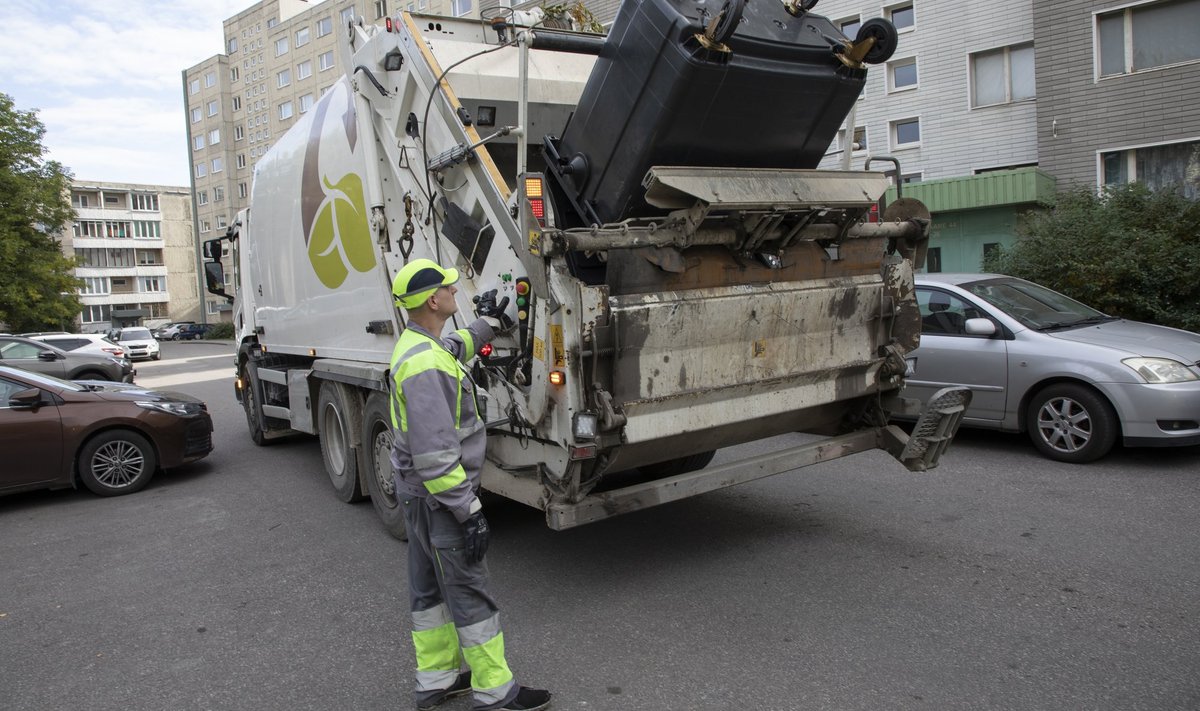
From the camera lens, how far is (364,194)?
5.82 meters

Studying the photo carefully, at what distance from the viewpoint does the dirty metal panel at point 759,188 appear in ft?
12.7

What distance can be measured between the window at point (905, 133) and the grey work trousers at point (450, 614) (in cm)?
2120

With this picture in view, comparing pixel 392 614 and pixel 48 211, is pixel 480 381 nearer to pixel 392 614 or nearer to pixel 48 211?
pixel 392 614

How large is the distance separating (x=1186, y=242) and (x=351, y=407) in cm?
1070

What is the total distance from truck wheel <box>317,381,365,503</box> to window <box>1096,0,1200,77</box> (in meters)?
17.6

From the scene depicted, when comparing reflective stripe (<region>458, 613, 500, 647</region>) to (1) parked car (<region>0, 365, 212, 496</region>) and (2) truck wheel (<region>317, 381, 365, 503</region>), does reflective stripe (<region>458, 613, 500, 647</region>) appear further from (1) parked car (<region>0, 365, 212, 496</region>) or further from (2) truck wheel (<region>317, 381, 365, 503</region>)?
(1) parked car (<region>0, 365, 212, 496</region>)

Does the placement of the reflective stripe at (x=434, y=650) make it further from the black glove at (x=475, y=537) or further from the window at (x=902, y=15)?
the window at (x=902, y=15)

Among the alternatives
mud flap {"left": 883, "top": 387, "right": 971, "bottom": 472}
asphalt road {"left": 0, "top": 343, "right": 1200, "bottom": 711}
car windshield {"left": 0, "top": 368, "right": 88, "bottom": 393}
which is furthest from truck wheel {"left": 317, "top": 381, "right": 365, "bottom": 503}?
mud flap {"left": 883, "top": 387, "right": 971, "bottom": 472}

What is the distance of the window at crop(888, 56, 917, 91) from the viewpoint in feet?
70.2

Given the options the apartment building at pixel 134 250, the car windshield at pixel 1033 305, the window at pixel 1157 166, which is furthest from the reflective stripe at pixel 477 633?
the apartment building at pixel 134 250

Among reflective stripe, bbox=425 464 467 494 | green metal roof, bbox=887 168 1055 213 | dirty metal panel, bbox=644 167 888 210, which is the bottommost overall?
reflective stripe, bbox=425 464 467 494

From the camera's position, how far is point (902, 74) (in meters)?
21.7

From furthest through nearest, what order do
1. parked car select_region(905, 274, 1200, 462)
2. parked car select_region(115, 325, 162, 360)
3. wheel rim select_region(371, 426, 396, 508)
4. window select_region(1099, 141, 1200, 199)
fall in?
1. parked car select_region(115, 325, 162, 360)
2. window select_region(1099, 141, 1200, 199)
3. parked car select_region(905, 274, 1200, 462)
4. wheel rim select_region(371, 426, 396, 508)

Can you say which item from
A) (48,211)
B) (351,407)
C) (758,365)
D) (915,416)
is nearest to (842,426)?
(915,416)
